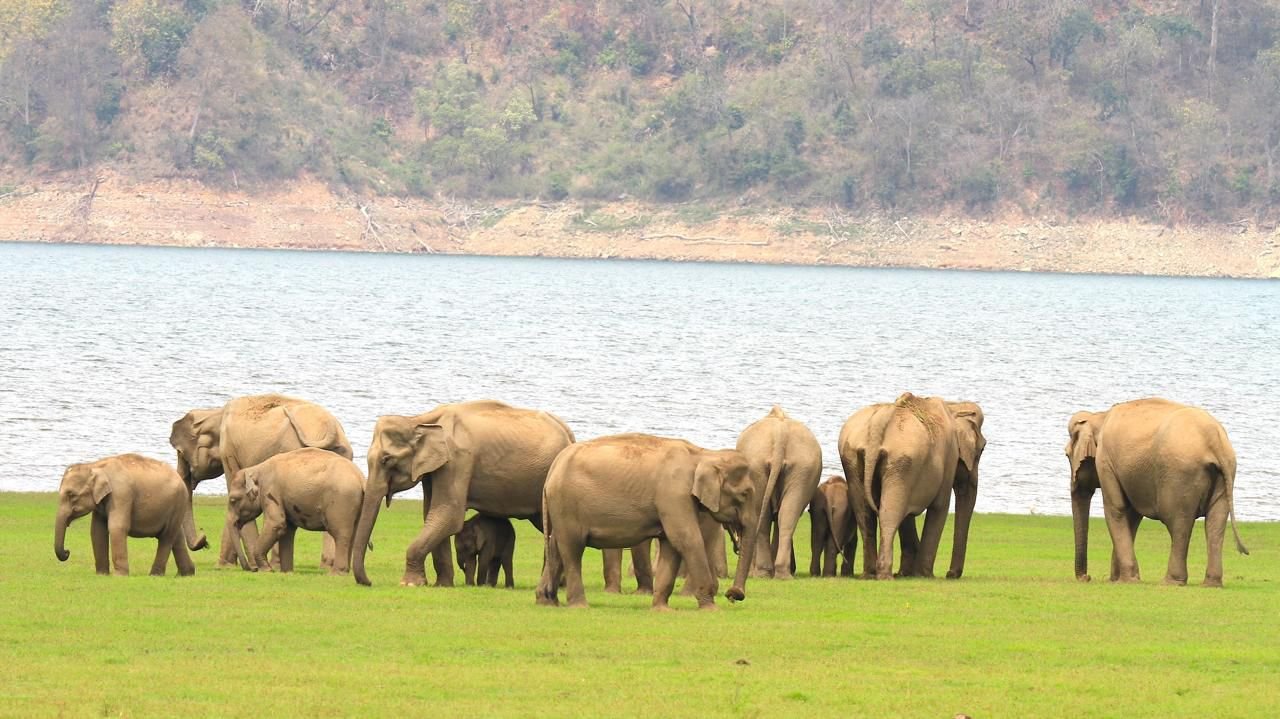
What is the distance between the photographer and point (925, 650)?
1511 cm

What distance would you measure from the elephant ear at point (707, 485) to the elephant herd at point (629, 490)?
0.01m

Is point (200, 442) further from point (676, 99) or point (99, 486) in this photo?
point (676, 99)

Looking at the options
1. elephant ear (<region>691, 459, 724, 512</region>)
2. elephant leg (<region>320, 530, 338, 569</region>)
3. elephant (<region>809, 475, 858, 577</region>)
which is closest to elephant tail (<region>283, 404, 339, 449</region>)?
elephant leg (<region>320, 530, 338, 569</region>)

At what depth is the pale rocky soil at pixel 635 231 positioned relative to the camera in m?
153

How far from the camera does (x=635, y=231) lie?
15688cm

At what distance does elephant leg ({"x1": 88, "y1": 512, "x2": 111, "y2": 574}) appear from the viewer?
19.0 meters

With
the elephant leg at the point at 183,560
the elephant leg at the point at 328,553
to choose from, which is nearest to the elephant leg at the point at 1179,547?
the elephant leg at the point at 328,553

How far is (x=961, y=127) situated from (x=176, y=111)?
2140 inches

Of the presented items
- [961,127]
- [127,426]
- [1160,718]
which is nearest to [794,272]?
[961,127]

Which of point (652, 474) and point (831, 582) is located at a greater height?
point (652, 474)

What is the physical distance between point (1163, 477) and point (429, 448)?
6474 mm

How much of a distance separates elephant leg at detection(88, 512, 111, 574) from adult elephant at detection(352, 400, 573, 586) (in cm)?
212

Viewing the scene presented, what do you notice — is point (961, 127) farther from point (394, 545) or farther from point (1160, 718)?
point (1160, 718)

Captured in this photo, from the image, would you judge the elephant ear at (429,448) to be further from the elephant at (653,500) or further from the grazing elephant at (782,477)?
the grazing elephant at (782,477)
